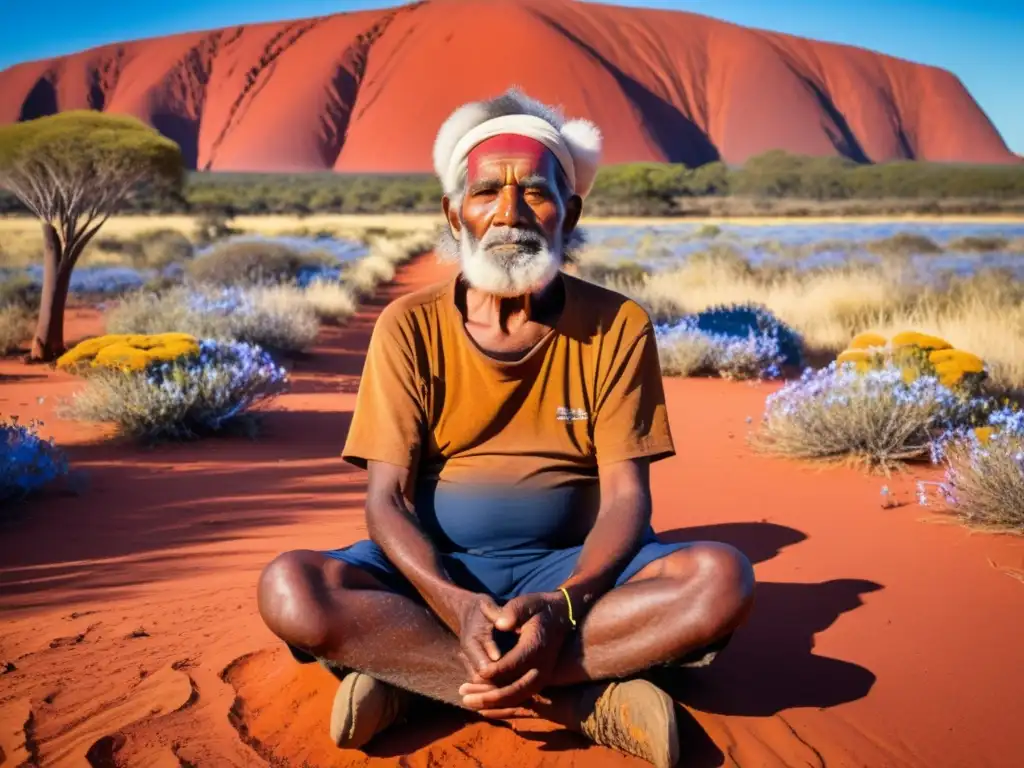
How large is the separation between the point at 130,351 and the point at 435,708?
5.23 meters

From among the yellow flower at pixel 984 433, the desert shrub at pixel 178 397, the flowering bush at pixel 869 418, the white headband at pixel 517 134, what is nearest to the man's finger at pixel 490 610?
the white headband at pixel 517 134

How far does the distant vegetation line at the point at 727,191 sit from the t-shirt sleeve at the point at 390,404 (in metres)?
46.5

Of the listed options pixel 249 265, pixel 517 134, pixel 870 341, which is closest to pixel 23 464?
pixel 517 134

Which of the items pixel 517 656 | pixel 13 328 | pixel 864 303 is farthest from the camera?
pixel 864 303

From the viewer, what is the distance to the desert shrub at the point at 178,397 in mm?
6801

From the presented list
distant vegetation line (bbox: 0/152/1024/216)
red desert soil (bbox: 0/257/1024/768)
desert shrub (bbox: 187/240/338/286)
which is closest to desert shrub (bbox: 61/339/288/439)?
red desert soil (bbox: 0/257/1024/768)

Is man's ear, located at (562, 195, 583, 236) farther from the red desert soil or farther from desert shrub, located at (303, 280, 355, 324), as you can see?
desert shrub, located at (303, 280, 355, 324)

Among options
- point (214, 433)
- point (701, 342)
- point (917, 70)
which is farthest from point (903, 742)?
point (917, 70)

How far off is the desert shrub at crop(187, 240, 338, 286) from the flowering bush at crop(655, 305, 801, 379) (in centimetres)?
920

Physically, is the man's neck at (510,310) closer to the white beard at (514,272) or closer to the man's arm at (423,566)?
the white beard at (514,272)

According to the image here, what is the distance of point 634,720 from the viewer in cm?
255

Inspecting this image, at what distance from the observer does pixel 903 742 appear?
277 centimetres

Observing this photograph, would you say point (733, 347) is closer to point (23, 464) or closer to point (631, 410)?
point (23, 464)

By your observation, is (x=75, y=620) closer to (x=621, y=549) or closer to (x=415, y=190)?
(x=621, y=549)
